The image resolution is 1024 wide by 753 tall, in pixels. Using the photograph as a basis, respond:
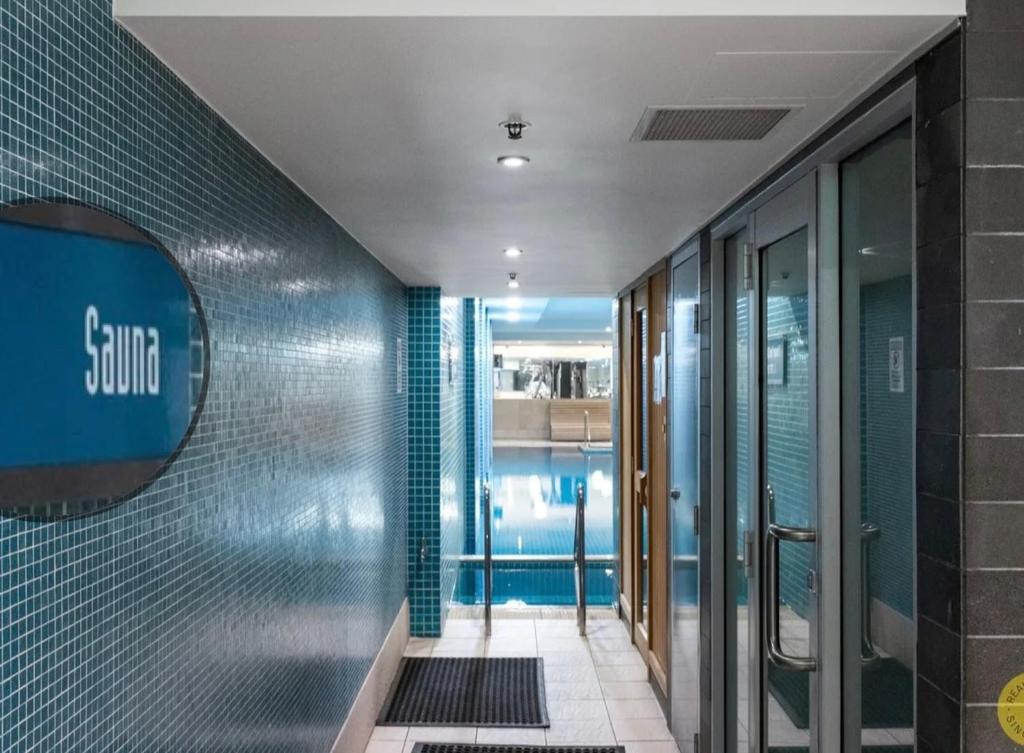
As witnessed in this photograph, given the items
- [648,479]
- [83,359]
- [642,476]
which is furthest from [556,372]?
[83,359]

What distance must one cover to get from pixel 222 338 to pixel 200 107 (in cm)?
53

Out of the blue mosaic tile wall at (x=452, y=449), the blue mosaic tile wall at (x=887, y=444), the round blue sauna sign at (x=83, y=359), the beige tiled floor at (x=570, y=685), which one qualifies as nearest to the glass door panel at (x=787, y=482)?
the blue mosaic tile wall at (x=887, y=444)

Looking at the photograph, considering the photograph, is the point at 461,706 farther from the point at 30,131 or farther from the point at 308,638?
the point at 30,131

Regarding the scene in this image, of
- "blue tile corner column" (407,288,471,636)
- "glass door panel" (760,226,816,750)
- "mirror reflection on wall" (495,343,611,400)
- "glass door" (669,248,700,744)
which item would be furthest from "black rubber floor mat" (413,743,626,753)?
"mirror reflection on wall" (495,343,611,400)

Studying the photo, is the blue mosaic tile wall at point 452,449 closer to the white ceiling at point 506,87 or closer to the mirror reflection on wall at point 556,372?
the white ceiling at point 506,87

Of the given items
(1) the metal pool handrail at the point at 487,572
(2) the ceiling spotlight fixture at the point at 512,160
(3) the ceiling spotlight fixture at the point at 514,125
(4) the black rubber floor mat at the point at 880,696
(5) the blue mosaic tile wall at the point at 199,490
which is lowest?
(1) the metal pool handrail at the point at 487,572

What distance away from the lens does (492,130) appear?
81.1 inches

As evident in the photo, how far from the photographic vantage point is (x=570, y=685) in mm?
4605

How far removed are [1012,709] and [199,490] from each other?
5.46 ft

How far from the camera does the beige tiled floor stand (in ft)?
12.8

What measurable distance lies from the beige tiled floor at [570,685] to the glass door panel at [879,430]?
206 centimetres

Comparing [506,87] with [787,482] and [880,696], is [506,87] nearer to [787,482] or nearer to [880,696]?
Answer: [787,482]

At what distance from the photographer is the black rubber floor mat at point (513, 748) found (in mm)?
3729

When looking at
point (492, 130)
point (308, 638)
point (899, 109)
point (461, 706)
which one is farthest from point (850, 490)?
point (461, 706)
